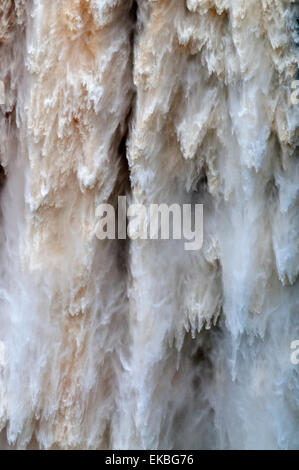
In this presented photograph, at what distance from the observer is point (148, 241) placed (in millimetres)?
1957

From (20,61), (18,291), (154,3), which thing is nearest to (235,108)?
(154,3)

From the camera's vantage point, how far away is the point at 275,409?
6.66 feet

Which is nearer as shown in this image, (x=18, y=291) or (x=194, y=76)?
(x=194, y=76)

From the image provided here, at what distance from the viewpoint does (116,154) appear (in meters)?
1.94

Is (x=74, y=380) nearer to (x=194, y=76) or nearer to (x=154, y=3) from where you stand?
(x=194, y=76)

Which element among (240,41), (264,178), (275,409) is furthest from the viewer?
(275,409)

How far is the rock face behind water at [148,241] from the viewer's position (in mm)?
1834

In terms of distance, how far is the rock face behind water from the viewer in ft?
6.02

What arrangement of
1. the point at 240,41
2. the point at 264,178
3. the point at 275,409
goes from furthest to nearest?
the point at 275,409, the point at 264,178, the point at 240,41

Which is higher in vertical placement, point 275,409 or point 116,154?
point 116,154

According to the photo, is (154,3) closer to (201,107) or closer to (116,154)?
(201,107)
